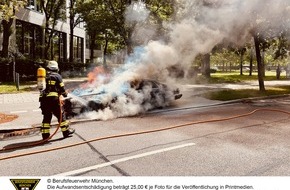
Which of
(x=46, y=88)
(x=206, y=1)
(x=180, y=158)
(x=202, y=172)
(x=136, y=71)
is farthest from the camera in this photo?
(x=206, y=1)

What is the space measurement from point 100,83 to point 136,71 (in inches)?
67.8

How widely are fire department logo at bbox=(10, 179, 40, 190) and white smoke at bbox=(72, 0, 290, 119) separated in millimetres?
7261

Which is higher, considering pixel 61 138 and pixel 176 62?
pixel 176 62

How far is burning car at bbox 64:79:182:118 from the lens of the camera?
1016 cm

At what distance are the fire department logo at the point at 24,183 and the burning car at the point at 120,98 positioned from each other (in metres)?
5.62

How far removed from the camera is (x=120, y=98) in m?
10.7

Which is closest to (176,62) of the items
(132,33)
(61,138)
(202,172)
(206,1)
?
(206,1)

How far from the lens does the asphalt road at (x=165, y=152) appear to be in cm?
527

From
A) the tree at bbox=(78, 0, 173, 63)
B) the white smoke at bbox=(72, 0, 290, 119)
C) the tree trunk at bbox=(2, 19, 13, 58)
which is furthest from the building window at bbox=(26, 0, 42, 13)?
the white smoke at bbox=(72, 0, 290, 119)

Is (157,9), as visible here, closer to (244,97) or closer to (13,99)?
(244,97)

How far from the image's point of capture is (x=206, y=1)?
52.3 feet

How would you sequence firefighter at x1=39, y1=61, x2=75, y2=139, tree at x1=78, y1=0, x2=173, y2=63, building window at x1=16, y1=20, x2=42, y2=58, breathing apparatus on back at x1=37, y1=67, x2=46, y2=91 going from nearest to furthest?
1. breathing apparatus on back at x1=37, y1=67, x2=46, y2=91
2. firefighter at x1=39, y1=61, x2=75, y2=139
3. tree at x1=78, y1=0, x2=173, y2=63
4. building window at x1=16, y1=20, x2=42, y2=58
